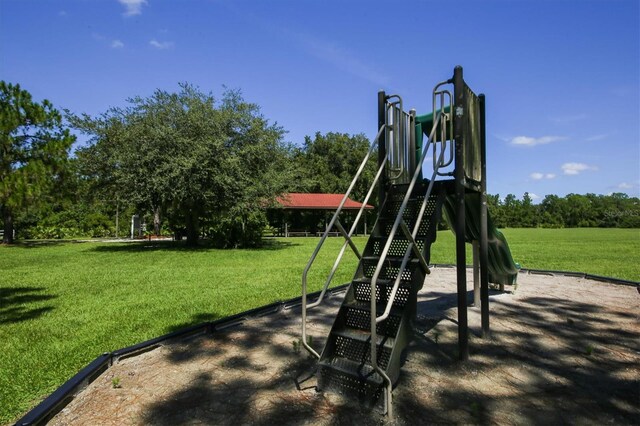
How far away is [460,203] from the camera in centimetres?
375

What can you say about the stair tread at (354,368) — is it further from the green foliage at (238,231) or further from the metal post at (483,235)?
the green foliage at (238,231)

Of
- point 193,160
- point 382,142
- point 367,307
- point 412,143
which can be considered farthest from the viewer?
point 193,160

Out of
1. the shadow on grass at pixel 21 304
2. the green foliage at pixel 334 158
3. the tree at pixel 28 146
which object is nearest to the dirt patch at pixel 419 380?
the shadow on grass at pixel 21 304

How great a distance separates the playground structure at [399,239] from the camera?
2.92 metres

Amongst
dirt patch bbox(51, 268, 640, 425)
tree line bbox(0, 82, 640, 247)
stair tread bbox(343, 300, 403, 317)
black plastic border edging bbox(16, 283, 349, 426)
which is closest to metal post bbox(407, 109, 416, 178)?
stair tread bbox(343, 300, 403, 317)

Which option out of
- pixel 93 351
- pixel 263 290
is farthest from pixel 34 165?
pixel 93 351

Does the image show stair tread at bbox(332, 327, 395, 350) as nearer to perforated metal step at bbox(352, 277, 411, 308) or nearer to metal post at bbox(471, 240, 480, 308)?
perforated metal step at bbox(352, 277, 411, 308)

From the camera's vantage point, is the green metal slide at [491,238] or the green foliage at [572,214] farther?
the green foliage at [572,214]

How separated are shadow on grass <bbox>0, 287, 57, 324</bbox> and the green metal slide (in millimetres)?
6294

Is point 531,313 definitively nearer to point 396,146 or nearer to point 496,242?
point 496,242

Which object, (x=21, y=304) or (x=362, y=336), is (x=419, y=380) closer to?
(x=362, y=336)

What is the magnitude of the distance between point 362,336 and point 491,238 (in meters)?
3.61

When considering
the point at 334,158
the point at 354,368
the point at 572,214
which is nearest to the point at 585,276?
the point at 354,368

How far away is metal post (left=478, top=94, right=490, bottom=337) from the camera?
14.0ft
